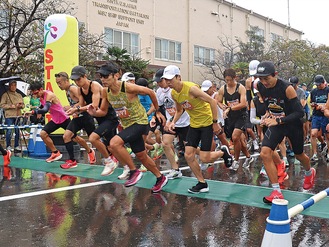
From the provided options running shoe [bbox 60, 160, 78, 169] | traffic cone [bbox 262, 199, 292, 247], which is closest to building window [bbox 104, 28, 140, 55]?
running shoe [bbox 60, 160, 78, 169]

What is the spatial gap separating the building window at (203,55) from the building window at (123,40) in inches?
271

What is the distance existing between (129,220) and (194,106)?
83.8 inches

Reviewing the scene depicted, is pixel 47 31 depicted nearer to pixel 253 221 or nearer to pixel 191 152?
pixel 191 152

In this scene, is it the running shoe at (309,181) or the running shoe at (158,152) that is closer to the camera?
the running shoe at (309,181)

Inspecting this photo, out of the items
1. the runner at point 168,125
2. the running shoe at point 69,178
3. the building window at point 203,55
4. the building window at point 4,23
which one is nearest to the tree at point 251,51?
the building window at point 203,55

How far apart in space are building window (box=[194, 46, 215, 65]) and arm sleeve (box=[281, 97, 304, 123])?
92.4 feet

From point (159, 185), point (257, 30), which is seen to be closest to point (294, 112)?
point (159, 185)

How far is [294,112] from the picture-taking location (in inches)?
222

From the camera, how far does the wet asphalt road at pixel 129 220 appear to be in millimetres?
4312

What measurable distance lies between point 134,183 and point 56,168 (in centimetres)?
296

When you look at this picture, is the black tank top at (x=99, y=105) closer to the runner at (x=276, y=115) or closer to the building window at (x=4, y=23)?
the runner at (x=276, y=115)

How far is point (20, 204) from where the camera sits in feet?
19.3

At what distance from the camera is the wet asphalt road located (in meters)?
4.31

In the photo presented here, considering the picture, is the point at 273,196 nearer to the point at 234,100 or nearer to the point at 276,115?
the point at 276,115
